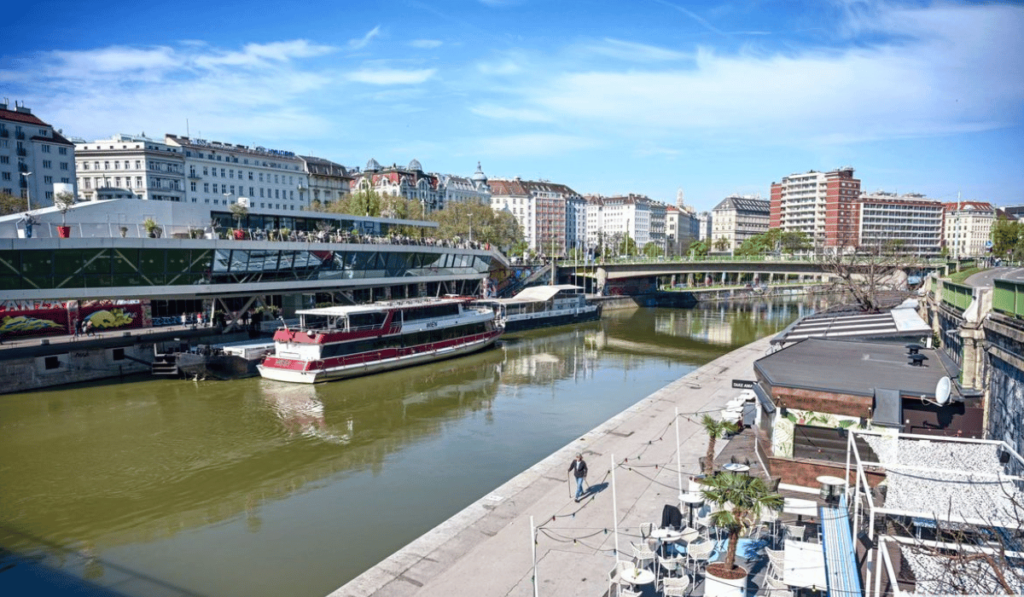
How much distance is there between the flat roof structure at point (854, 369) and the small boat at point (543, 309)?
37.3 meters

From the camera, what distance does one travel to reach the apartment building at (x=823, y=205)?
529 feet

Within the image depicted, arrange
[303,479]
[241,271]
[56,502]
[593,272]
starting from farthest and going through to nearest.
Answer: [593,272] → [241,271] → [303,479] → [56,502]

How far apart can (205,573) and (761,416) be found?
13613 mm

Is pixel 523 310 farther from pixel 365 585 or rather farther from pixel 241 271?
pixel 365 585

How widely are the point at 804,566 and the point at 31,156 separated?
90.0m

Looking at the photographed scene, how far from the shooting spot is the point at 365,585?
39.4 ft

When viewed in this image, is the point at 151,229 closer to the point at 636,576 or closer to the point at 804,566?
the point at 636,576

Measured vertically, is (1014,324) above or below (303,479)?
above

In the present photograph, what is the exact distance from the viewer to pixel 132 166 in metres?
86.4

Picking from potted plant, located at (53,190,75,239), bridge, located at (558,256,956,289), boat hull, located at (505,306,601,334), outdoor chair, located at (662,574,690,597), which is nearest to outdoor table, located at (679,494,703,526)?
outdoor chair, located at (662,574,690,597)

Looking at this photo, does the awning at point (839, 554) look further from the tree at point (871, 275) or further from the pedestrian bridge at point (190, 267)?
the pedestrian bridge at point (190, 267)

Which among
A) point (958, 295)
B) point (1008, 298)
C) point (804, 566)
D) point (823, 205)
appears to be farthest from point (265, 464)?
point (823, 205)

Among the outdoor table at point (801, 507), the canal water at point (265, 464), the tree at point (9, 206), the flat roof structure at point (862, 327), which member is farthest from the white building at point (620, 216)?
the outdoor table at point (801, 507)

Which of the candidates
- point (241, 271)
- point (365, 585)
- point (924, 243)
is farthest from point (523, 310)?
point (924, 243)
